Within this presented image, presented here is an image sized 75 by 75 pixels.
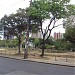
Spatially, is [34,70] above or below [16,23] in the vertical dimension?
below

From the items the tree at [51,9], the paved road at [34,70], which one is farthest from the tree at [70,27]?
the paved road at [34,70]

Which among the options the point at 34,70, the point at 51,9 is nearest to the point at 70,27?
the point at 51,9

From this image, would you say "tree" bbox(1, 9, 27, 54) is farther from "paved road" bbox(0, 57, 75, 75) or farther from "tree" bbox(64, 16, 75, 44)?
"paved road" bbox(0, 57, 75, 75)

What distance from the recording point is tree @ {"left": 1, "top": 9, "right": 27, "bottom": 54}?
39981 mm

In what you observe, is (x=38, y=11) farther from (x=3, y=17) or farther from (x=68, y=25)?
(x=3, y=17)

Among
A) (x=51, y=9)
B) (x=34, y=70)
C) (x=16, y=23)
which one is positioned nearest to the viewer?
(x=34, y=70)

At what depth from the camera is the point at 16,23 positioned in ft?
134

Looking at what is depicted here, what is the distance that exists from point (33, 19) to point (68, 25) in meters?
5.45

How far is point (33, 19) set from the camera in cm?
3656

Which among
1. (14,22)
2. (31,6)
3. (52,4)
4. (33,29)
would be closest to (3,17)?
(14,22)

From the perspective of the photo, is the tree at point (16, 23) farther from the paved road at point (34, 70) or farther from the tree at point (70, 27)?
the paved road at point (34, 70)

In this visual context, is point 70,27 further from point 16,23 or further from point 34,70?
point 34,70

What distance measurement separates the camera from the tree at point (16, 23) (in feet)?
131

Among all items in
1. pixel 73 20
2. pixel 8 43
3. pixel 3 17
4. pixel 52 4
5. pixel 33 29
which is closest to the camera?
pixel 52 4
